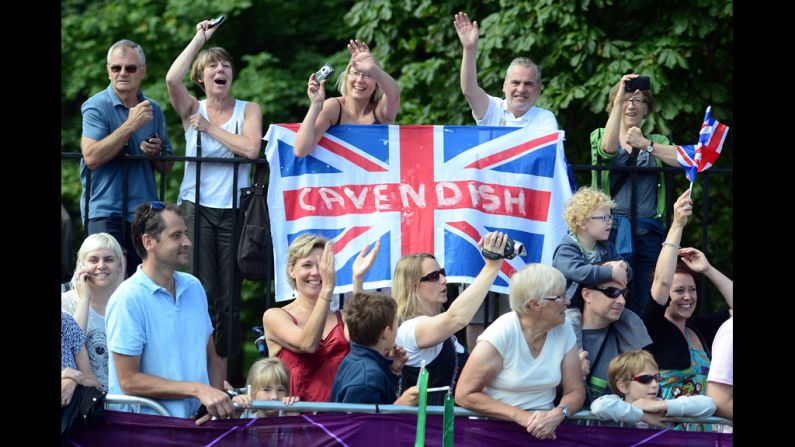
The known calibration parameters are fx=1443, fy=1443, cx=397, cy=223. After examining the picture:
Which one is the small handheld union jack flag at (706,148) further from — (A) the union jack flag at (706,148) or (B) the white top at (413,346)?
(B) the white top at (413,346)

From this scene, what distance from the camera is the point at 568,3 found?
12742 millimetres

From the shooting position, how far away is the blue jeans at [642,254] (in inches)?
332

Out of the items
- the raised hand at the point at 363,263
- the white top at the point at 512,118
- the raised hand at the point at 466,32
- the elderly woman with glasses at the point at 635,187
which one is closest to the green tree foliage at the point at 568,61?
the white top at the point at 512,118

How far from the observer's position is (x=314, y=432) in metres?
6.80

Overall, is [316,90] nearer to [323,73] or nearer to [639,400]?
[323,73]

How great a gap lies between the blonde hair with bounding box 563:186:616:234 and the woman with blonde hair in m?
2.46

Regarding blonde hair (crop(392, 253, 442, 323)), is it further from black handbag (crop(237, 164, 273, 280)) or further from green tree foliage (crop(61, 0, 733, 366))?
green tree foliage (crop(61, 0, 733, 366))

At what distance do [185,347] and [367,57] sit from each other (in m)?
2.22

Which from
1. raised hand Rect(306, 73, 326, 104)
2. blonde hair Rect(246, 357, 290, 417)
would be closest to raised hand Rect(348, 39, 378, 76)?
raised hand Rect(306, 73, 326, 104)

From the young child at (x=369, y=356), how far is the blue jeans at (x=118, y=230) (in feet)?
6.35

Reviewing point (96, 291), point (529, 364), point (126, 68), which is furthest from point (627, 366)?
point (126, 68)

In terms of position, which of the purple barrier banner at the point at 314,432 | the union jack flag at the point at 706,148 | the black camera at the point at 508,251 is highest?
the union jack flag at the point at 706,148
